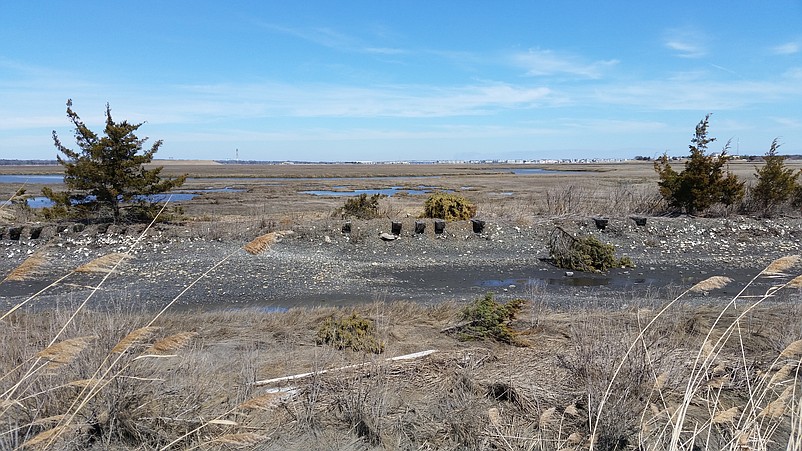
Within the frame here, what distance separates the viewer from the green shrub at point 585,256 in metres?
13.8

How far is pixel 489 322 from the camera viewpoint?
23.2 ft

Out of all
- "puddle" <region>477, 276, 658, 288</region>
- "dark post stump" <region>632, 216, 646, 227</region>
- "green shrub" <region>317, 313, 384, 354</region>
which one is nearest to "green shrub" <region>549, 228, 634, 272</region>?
"puddle" <region>477, 276, 658, 288</region>

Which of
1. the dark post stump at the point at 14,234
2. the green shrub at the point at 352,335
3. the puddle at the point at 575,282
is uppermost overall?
the dark post stump at the point at 14,234

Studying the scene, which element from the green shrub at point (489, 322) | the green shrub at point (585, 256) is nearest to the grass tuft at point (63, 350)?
the green shrub at point (489, 322)

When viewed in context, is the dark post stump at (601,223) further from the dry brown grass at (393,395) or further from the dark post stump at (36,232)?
the dark post stump at (36,232)

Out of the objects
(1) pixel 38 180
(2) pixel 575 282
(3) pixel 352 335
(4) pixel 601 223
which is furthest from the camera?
(1) pixel 38 180

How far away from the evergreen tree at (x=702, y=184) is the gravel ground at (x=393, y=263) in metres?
1.49

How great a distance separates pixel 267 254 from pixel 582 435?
11.8 m

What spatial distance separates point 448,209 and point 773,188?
1214 cm

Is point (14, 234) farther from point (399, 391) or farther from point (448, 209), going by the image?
point (399, 391)

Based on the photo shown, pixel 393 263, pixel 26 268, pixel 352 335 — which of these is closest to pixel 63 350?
pixel 26 268

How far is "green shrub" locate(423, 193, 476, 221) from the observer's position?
58.7ft

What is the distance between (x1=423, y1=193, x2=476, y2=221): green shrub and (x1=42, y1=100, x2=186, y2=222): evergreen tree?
8859 millimetres

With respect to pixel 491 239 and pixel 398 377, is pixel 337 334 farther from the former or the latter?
pixel 491 239
